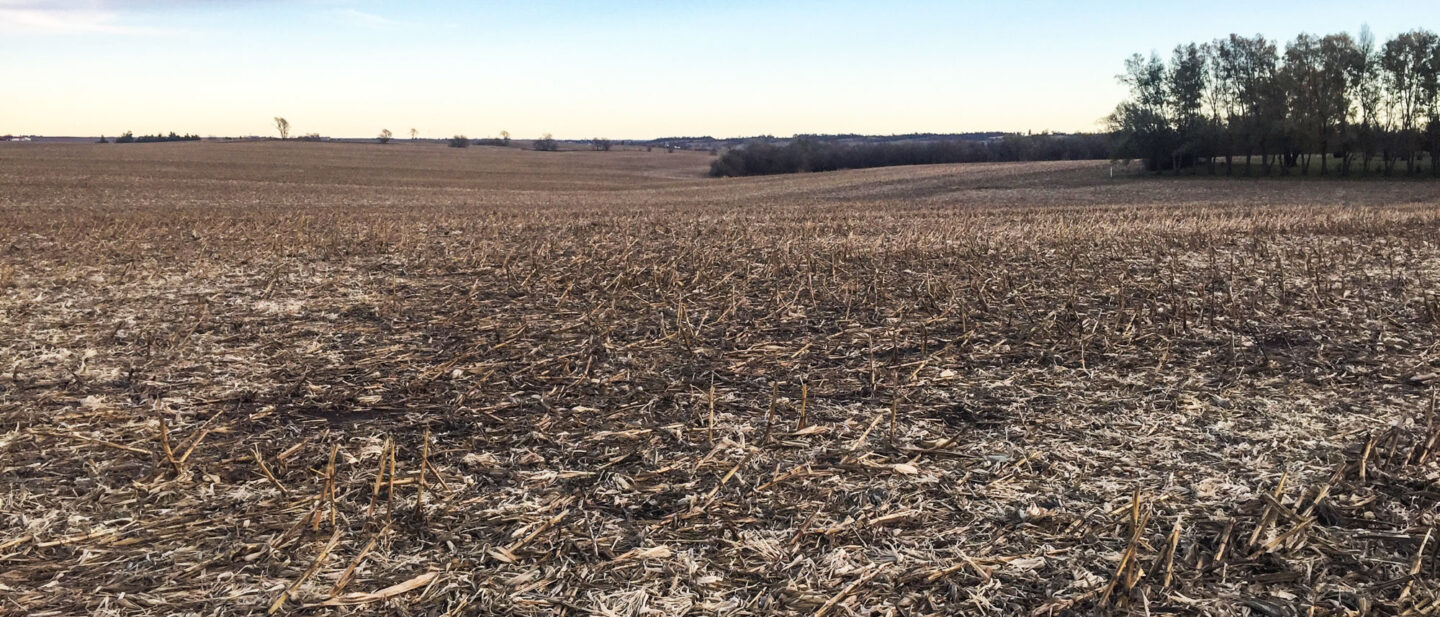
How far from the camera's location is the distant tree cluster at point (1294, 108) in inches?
2296

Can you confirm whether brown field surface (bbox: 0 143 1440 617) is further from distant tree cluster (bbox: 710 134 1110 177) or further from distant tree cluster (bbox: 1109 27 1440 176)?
distant tree cluster (bbox: 710 134 1110 177)

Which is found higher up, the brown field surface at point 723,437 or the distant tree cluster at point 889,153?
the distant tree cluster at point 889,153

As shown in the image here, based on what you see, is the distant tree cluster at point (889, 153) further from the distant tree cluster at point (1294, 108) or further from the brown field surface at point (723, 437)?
the brown field surface at point (723, 437)

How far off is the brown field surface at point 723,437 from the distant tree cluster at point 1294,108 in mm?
52521

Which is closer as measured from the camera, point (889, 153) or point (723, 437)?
point (723, 437)

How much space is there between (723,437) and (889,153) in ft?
341

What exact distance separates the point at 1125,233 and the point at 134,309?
19.0 meters

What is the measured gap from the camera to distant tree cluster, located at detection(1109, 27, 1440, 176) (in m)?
58.3

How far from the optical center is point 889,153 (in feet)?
351

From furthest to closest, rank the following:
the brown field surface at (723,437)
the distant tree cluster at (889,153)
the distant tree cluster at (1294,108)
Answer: the distant tree cluster at (889,153)
the distant tree cluster at (1294,108)
the brown field surface at (723,437)

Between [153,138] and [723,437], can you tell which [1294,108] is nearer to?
[723,437]

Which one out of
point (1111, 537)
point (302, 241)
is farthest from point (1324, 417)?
point (302, 241)

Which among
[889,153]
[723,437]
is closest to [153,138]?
[889,153]

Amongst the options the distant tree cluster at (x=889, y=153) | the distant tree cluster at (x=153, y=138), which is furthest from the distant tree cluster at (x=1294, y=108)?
the distant tree cluster at (x=153, y=138)
